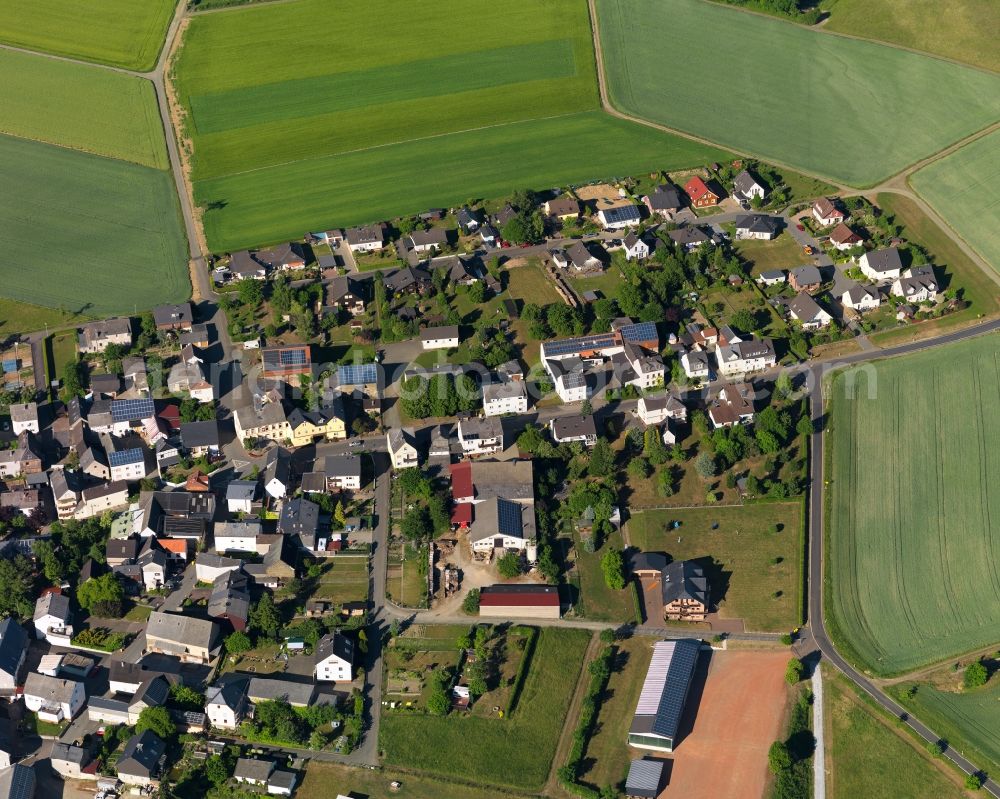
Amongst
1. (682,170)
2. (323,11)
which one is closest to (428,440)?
(682,170)

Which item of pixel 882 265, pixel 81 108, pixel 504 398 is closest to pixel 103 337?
pixel 504 398

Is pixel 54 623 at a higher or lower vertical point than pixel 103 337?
lower

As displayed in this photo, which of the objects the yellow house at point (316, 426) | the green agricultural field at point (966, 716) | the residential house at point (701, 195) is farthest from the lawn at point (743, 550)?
the residential house at point (701, 195)

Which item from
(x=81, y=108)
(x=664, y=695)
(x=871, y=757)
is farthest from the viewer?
(x=81, y=108)

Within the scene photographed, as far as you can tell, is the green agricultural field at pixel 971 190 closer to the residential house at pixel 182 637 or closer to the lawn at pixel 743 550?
the lawn at pixel 743 550

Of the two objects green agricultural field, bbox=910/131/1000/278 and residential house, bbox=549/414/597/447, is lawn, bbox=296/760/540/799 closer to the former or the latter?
residential house, bbox=549/414/597/447

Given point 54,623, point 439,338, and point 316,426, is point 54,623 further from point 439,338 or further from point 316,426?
point 439,338
